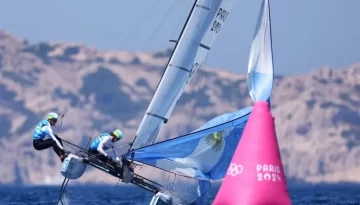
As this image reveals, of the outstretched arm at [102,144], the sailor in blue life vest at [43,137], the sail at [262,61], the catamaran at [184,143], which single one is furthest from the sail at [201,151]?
the sail at [262,61]

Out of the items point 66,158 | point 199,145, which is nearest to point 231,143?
point 199,145

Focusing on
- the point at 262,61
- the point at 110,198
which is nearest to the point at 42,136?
the point at 262,61

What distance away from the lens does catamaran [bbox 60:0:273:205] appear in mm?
24906

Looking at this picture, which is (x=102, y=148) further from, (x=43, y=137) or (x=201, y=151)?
(x=201, y=151)

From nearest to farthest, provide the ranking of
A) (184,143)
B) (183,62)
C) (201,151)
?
(184,143) → (201,151) → (183,62)

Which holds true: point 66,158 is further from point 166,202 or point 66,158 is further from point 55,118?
point 166,202

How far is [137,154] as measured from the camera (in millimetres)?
24891

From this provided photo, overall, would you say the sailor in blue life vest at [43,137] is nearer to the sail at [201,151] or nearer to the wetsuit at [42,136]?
the wetsuit at [42,136]

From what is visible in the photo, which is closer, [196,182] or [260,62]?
→ [260,62]

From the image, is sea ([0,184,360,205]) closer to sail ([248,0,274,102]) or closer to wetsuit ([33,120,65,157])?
wetsuit ([33,120,65,157])

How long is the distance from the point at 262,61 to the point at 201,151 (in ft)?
11.4

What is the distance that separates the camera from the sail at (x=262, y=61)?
22.9 m

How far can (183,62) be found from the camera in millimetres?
26109

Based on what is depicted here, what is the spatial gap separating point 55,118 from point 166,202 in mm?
3506
